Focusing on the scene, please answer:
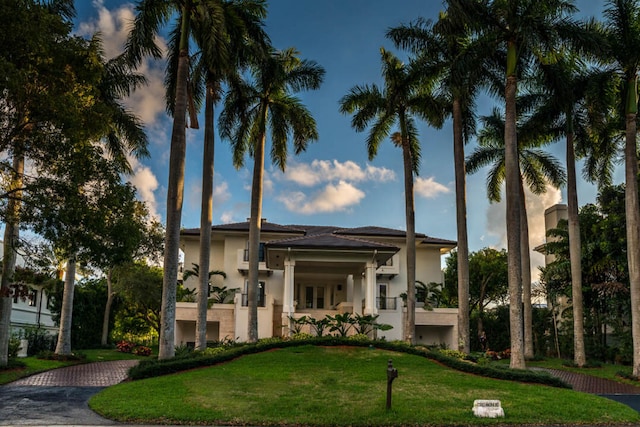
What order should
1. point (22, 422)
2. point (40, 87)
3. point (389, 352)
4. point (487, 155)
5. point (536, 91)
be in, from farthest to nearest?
point (487, 155) → point (536, 91) → point (389, 352) → point (40, 87) → point (22, 422)

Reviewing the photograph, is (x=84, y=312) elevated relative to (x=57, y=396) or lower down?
elevated

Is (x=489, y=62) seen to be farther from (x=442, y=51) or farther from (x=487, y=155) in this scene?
(x=487, y=155)

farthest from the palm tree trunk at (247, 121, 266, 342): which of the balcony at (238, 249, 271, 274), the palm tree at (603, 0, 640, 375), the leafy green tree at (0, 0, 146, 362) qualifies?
the palm tree at (603, 0, 640, 375)

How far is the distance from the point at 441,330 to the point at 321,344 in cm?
1323

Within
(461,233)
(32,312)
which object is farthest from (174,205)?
(32,312)

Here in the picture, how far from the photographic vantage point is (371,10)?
73.6ft

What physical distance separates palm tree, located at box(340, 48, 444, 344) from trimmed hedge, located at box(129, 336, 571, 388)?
441 cm

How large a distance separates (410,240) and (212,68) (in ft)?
39.2

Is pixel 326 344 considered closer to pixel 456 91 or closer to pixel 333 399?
pixel 333 399

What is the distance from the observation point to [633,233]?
21828 mm

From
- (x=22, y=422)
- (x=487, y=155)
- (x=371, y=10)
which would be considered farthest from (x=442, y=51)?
(x=22, y=422)

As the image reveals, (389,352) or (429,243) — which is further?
(429,243)

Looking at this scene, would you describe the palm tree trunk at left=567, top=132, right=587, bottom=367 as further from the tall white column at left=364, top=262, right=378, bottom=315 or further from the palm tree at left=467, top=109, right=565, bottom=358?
the tall white column at left=364, top=262, right=378, bottom=315

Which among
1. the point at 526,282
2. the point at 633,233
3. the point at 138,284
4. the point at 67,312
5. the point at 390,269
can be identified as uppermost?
the point at 633,233
